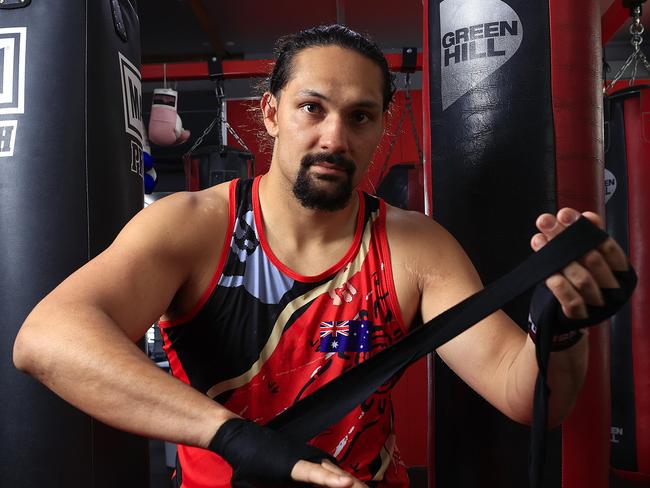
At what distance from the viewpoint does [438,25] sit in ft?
5.00

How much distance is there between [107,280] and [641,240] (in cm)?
246

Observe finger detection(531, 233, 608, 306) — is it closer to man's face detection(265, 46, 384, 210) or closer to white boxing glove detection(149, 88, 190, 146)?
man's face detection(265, 46, 384, 210)

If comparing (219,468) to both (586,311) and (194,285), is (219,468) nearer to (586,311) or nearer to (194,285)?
(194,285)

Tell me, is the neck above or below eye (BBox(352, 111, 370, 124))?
below

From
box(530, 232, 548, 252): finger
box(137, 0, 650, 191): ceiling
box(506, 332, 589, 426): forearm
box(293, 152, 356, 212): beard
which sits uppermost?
box(137, 0, 650, 191): ceiling

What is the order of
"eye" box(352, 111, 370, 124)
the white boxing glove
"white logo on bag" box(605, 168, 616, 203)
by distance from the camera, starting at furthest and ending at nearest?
the white boxing glove → "white logo on bag" box(605, 168, 616, 203) → "eye" box(352, 111, 370, 124)

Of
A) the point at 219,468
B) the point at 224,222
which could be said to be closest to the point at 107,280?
the point at 224,222

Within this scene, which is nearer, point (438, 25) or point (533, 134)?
point (533, 134)

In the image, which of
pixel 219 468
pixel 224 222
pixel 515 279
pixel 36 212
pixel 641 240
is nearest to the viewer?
pixel 515 279

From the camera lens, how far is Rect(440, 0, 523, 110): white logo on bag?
1.42 metres

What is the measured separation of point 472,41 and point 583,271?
2.32 feet

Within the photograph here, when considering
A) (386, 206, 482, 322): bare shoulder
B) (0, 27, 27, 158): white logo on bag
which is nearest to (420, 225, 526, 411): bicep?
(386, 206, 482, 322): bare shoulder

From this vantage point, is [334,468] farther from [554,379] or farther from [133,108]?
[133,108]

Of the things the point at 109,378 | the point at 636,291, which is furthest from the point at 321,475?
the point at 636,291
